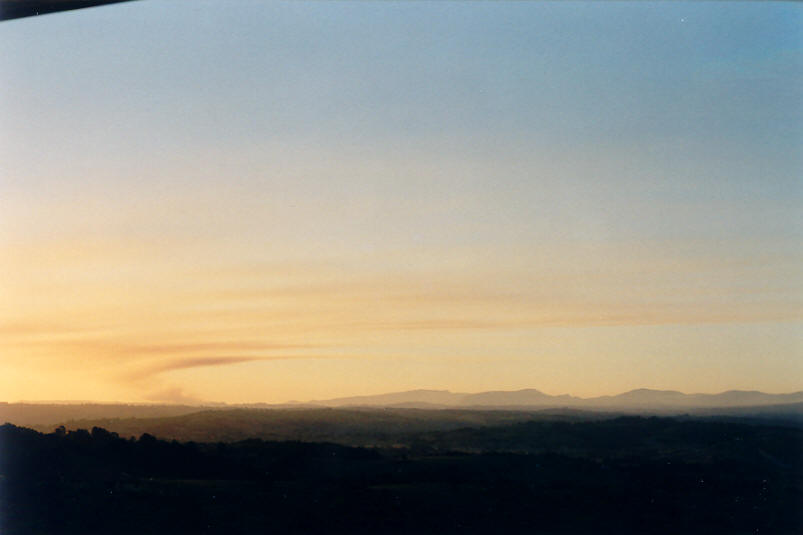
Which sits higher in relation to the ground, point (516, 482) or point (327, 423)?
point (327, 423)

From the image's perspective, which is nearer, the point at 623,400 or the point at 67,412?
the point at 623,400

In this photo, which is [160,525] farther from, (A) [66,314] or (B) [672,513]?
(B) [672,513]

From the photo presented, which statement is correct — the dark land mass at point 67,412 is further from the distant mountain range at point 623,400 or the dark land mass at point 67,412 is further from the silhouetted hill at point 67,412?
the distant mountain range at point 623,400

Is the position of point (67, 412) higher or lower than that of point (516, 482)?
higher

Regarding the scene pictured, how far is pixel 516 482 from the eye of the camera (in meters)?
2.82

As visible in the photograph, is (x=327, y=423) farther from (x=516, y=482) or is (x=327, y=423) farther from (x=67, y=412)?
(x=67, y=412)

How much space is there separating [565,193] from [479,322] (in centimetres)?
51

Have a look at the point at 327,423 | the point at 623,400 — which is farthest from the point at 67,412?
the point at 623,400

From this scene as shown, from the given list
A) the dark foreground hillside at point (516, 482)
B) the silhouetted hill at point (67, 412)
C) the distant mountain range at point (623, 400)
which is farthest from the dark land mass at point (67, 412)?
the distant mountain range at point (623, 400)

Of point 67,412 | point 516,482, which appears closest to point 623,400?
point 516,482

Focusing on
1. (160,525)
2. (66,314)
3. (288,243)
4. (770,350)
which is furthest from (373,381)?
(770,350)

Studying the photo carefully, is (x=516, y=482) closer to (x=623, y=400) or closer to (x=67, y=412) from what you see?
(x=623, y=400)

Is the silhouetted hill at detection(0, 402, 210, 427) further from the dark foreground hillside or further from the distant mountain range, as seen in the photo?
the distant mountain range

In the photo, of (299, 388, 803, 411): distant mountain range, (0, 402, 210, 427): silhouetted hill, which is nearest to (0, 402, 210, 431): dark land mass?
(0, 402, 210, 427): silhouetted hill
